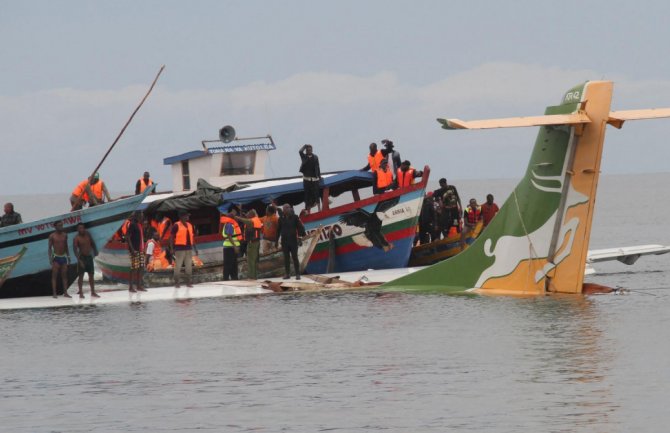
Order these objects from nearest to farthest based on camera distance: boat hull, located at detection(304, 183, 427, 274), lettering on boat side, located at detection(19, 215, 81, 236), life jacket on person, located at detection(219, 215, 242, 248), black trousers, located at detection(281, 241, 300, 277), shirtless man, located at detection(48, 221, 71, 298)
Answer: shirtless man, located at detection(48, 221, 71, 298) → lettering on boat side, located at detection(19, 215, 81, 236) → black trousers, located at detection(281, 241, 300, 277) → life jacket on person, located at detection(219, 215, 242, 248) → boat hull, located at detection(304, 183, 427, 274)

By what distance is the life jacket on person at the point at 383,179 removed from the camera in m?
32.0

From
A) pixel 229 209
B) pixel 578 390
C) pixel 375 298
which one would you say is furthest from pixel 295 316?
pixel 578 390

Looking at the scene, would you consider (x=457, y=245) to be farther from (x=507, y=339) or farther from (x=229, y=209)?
(x=507, y=339)

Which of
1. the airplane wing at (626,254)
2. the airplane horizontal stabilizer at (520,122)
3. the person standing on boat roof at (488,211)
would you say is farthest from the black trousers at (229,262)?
the airplane horizontal stabilizer at (520,122)

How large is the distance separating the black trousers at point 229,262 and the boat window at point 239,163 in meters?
5.43

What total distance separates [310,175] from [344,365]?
41.0 feet

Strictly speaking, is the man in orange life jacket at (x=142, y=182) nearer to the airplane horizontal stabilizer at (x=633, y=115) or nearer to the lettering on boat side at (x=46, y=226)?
the lettering on boat side at (x=46, y=226)

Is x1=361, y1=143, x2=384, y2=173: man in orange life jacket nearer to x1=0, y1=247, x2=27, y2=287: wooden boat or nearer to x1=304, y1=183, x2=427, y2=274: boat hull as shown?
x1=304, y1=183, x2=427, y2=274: boat hull

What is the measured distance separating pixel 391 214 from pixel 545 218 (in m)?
9.67

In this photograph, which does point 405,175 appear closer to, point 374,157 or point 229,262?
point 374,157

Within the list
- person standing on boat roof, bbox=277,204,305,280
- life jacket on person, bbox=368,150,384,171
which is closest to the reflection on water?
person standing on boat roof, bbox=277,204,305,280

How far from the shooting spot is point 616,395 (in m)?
16.2

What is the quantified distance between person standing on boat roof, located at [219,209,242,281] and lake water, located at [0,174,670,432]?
2.26m

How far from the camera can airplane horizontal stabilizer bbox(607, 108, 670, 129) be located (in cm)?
2075
